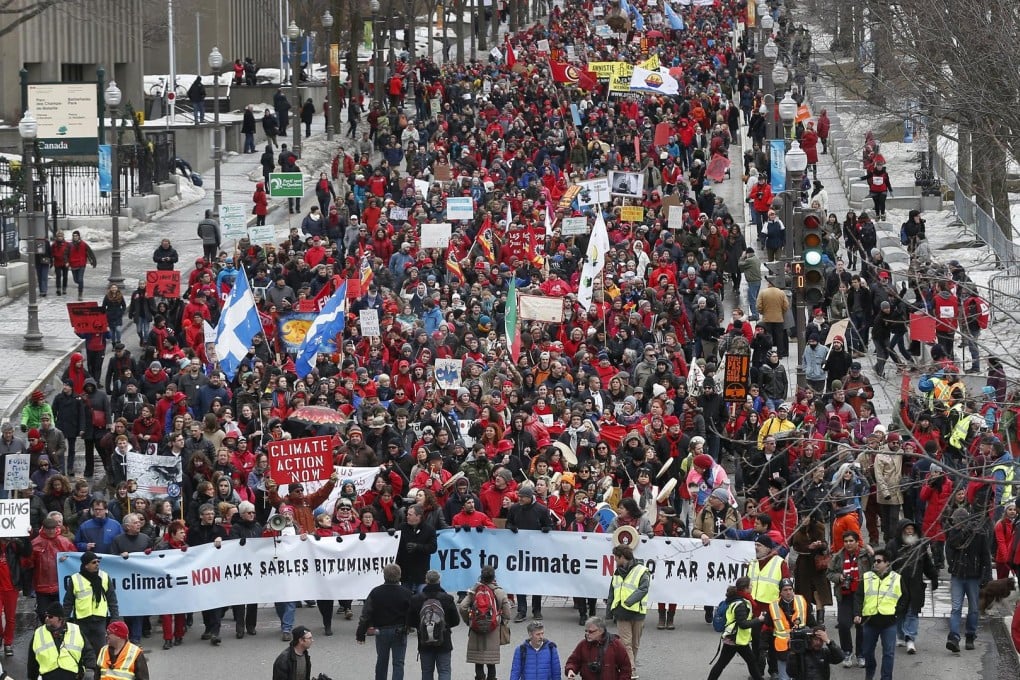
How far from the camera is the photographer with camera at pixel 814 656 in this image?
651 inches

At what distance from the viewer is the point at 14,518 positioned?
1864cm

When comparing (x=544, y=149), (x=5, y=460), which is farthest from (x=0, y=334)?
(x=544, y=149)

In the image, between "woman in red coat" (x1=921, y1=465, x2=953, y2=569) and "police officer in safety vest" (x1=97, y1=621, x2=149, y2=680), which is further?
"woman in red coat" (x1=921, y1=465, x2=953, y2=569)

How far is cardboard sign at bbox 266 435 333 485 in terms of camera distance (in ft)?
66.0

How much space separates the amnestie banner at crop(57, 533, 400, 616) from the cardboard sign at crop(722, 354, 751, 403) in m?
6.74

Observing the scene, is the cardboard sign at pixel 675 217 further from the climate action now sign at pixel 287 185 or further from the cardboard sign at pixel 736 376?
the cardboard sign at pixel 736 376

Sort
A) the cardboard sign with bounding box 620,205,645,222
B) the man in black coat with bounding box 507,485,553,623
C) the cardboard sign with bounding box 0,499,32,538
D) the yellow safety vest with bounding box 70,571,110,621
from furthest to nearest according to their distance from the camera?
1. the cardboard sign with bounding box 620,205,645,222
2. the man in black coat with bounding box 507,485,553,623
3. the cardboard sign with bounding box 0,499,32,538
4. the yellow safety vest with bounding box 70,571,110,621

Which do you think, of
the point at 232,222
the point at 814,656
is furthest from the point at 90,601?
the point at 232,222

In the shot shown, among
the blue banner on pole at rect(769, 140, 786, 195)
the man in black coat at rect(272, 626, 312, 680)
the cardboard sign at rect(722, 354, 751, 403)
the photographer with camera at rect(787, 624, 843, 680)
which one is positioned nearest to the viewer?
the man in black coat at rect(272, 626, 312, 680)

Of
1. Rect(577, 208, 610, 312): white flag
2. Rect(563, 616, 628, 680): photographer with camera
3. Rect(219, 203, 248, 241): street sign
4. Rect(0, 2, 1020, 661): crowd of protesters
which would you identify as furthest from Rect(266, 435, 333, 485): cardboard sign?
Rect(219, 203, 248, 241): street sign

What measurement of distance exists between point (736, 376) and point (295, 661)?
1056 centimetres

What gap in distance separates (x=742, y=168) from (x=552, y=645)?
31216 mm

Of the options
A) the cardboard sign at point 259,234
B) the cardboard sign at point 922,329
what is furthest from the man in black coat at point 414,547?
the cardboard sign at point 259,234

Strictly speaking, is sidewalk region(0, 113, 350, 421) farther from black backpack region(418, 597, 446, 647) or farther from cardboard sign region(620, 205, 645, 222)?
black backpack region(418, 597, 446, 647)
